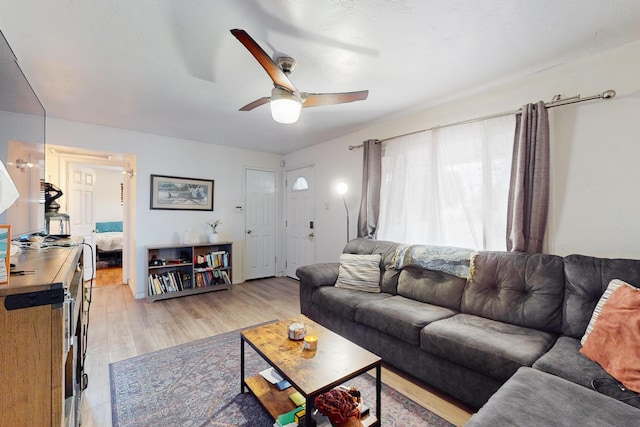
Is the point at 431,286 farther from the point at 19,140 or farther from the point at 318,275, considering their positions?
the point at 19,140

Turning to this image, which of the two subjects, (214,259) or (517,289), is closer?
(517,289)

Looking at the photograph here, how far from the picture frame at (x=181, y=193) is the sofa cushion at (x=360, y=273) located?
2620 millimetres

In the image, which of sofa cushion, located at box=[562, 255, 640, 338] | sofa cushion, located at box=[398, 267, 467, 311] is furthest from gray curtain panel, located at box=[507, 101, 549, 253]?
sofa cushion, located at box=[398, 267, 467, 311]

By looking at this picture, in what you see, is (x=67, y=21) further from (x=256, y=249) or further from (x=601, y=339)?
(x=256, y=249)

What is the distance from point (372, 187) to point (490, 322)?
6.19 ft

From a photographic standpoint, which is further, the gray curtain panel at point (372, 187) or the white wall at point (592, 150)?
the gray curtain panel at point (372, 187)

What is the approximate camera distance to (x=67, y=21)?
1.65 meters

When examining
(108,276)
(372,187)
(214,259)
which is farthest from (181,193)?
(372,187)

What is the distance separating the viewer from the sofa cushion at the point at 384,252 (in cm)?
278

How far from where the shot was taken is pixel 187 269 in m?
4.19

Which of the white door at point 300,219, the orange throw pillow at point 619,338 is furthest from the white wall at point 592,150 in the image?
the white door at point 300,219

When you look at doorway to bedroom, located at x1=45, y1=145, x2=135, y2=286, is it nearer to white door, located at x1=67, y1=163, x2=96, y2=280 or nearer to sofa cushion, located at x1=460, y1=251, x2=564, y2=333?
white door, located at x1=67, y1=163, x2=96, y2=280

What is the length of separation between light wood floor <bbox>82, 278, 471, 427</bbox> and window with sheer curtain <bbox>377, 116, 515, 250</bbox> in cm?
139

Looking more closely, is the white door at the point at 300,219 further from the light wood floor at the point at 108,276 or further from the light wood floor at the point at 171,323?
the light wood floor at the point at 108,276
